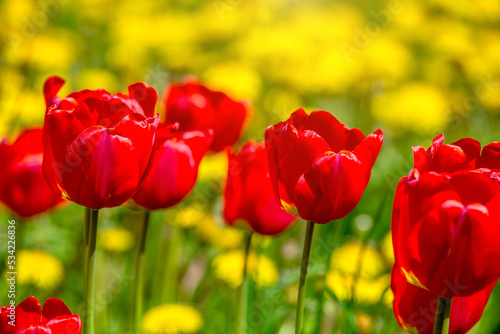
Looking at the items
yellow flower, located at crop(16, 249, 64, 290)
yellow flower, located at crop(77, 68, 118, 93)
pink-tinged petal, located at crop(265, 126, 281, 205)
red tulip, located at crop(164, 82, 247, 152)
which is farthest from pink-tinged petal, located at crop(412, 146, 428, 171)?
yellow flower, located at crop(77, 68, 118, 93)

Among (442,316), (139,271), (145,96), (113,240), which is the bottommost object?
(113,240)

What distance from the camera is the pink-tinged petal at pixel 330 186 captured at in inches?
26.4

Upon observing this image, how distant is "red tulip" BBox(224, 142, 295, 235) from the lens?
0.92m

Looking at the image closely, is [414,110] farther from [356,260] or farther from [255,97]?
[356,260]

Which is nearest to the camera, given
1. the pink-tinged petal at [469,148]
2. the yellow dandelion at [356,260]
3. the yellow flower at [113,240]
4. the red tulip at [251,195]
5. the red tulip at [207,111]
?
the pink-tinged petal at [469,148]

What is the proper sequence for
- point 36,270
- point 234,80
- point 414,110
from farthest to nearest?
point 234,80, point 414,110, point 36,270

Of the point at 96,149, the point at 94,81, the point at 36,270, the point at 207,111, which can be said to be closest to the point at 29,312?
the point at 96,149

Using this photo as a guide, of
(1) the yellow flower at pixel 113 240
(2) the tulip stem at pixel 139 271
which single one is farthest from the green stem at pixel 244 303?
(1) the yellow flower at pixel 113 240

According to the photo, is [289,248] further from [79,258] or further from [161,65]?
[161,65]

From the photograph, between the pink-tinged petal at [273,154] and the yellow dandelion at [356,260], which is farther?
the yellow dandelion at [356,260]

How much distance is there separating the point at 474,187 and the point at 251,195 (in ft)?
1.24

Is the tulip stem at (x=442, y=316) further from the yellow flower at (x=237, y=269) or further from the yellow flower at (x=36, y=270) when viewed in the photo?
the yellow flower at (x=36, y=270)

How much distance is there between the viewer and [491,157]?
0.67 m

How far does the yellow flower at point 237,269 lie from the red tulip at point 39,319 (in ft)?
2.00
